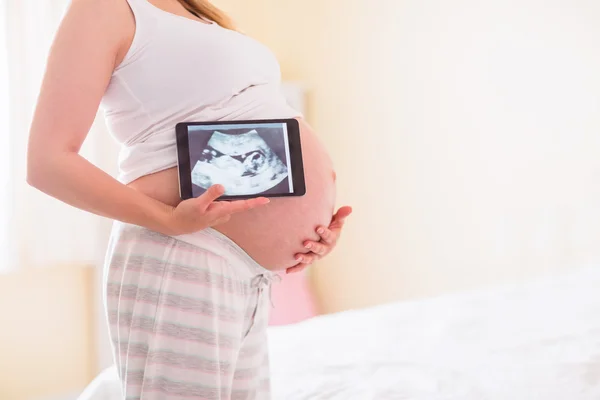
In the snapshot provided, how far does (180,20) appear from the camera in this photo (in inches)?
32.7

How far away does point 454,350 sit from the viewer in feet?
3.88

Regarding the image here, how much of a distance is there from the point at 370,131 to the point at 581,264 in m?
0.90

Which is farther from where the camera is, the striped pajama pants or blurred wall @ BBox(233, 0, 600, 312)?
blurred wall @ BBox(233, 0, 600, 312)

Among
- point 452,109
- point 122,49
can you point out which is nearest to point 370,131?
point 452,109

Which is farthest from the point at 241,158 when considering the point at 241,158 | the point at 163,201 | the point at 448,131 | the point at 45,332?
the point at 45,332

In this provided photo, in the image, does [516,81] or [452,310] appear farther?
[516,81]

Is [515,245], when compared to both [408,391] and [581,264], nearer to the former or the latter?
[581,264]

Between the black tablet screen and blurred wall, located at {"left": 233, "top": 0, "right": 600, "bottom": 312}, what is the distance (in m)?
1.23

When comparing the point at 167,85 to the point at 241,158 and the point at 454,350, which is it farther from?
the point at 454,350

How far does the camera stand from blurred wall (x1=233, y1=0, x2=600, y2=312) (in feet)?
5.92

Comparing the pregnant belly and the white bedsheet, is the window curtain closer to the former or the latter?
the white bedsheet

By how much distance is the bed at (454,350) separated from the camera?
1000 millimetres

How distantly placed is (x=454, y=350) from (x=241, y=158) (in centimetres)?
61

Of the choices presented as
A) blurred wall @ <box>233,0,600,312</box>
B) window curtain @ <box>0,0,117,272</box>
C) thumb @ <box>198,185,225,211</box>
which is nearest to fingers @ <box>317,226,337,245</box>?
thumb @ <box>198,185,225,211</box>
